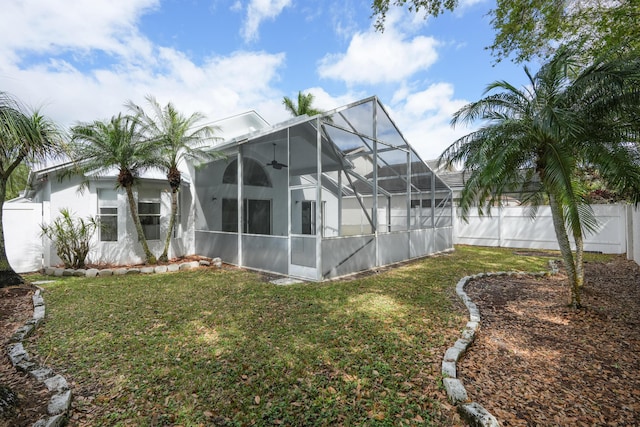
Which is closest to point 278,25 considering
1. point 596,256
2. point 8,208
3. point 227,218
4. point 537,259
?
point 227,218

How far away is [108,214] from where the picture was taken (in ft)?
33.6

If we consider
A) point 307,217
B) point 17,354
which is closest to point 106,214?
point 307,217

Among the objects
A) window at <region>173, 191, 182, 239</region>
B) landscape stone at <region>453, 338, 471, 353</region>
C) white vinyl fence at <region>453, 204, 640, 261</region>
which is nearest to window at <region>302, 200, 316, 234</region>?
window at <region>173, 191, 182, 239</region>

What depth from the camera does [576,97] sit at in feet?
17.2

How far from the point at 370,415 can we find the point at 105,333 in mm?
4215

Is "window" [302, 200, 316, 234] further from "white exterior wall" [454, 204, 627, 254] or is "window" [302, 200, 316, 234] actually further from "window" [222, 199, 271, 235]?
"white exterior wall" [454, 204, 627, 254]

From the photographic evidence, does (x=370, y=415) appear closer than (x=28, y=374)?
Yes

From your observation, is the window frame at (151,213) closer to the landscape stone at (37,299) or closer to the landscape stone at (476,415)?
the landscape stone at (37,299)

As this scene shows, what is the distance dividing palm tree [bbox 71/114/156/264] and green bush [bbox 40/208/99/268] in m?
1.63

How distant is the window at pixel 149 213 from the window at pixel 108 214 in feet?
2.41

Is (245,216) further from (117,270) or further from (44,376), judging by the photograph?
(44,376)

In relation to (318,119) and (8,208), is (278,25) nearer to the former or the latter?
(318,119)

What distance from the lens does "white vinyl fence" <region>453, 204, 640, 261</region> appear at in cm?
1247

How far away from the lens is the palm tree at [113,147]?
28.8 feet
